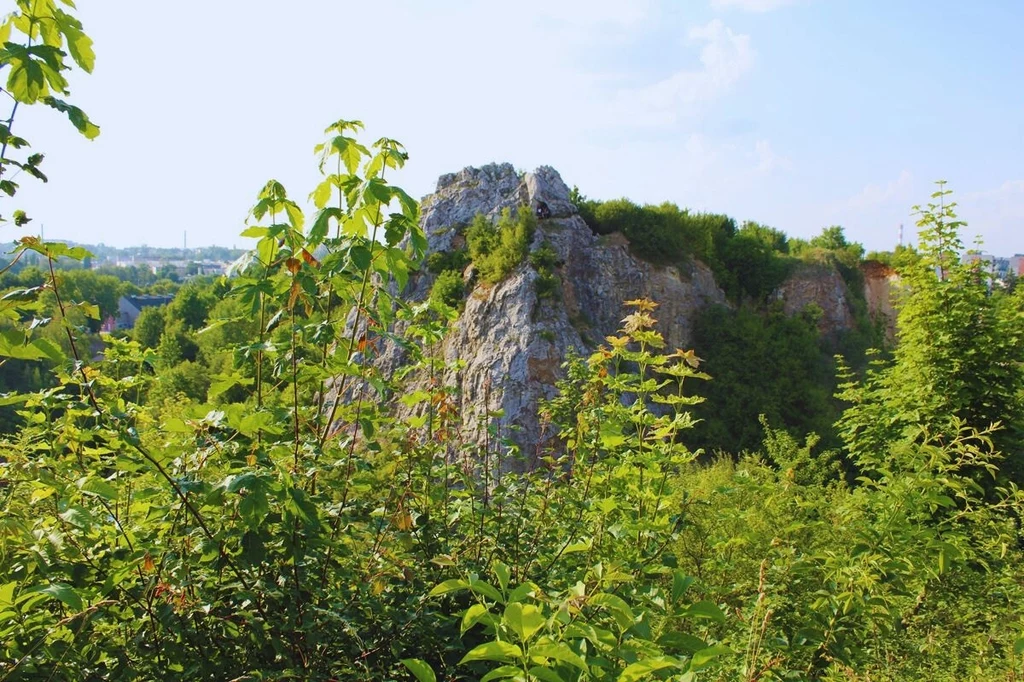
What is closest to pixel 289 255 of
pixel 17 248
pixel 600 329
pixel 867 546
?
pixel 17 248

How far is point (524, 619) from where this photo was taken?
3.64 feet

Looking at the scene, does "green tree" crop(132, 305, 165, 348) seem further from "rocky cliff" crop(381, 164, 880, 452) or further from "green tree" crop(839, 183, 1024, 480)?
"green tree" crop(839, 183, 1024, 480)

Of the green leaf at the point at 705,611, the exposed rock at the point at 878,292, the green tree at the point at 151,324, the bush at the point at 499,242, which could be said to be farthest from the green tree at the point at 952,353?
the green tree at the point at 151,324

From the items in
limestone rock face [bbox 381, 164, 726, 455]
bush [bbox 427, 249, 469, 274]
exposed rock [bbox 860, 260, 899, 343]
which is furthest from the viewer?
exposed rock [bbox 860, 260, 899, 343]

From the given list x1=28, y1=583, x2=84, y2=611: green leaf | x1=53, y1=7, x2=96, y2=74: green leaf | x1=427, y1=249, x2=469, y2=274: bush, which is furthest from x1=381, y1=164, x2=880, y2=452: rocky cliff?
x1=28, y1=583, x2=84, y2=611: green leaf

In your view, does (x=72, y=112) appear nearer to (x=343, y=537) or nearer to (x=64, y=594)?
(x=64, y=594)

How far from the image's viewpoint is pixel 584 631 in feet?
4.04

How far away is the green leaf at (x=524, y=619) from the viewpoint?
3.61 feet

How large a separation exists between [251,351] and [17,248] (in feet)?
1.78

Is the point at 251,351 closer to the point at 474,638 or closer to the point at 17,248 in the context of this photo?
the point at 17,248

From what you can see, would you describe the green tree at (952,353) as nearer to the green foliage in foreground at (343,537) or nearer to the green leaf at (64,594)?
the green foliage in foreground at (343,537)

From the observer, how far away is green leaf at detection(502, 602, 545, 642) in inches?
43.4

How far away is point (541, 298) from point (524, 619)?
A: 1505 centimetres

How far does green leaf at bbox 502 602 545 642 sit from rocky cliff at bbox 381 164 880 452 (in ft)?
37.2
